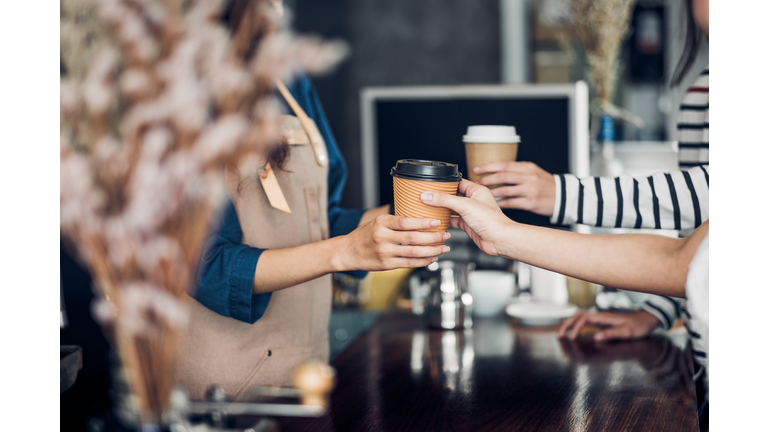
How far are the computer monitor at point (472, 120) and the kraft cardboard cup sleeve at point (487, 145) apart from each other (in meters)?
0.35

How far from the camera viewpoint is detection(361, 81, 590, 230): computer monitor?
1554 mm

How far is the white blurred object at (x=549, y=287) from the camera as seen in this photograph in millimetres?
1557

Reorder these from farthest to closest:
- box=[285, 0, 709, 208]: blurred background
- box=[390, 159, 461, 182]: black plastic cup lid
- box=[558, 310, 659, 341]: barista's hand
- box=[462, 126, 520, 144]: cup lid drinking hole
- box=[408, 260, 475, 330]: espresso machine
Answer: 1. box=[285, 0, 709, 208]: blurred background
2. box=[408, 260, 475, 330]: espresso machine
3. box=[558, 310, 659, 341]: barista's hand
4. box=[462, 126, 520, 144]: cup lid drinking hole
5. box=[390, 159, 461, 182]: black plastic cup lid

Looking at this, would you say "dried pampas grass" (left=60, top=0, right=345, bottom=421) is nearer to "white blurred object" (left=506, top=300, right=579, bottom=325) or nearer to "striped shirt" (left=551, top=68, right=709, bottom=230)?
"striped shirt" (left=551, top=68, right=709, bottom=230)

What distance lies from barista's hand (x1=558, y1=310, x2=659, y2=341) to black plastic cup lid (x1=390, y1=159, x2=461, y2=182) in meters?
0.69

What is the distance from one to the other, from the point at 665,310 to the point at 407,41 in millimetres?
2367

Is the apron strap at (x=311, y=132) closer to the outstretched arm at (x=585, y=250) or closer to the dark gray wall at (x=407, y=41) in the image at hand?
the outstretched arm at (x=585, y=250)

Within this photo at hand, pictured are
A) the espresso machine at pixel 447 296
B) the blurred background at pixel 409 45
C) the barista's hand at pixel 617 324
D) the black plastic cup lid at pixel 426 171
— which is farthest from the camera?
the blurred background at pixel 409 45

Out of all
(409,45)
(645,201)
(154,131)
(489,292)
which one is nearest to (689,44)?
(645,201)

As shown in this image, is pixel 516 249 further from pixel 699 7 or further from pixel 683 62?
pixel 683 62

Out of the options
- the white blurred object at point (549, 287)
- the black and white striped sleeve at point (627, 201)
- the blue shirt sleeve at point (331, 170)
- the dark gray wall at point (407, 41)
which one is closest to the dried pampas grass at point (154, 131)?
the blue shirt sleeve at point (331, 170)

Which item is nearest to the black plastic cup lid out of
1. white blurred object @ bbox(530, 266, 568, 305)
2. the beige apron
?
the beige apron

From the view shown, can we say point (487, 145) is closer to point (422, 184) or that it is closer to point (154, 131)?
point (422, 184)

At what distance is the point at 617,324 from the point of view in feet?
4.29
